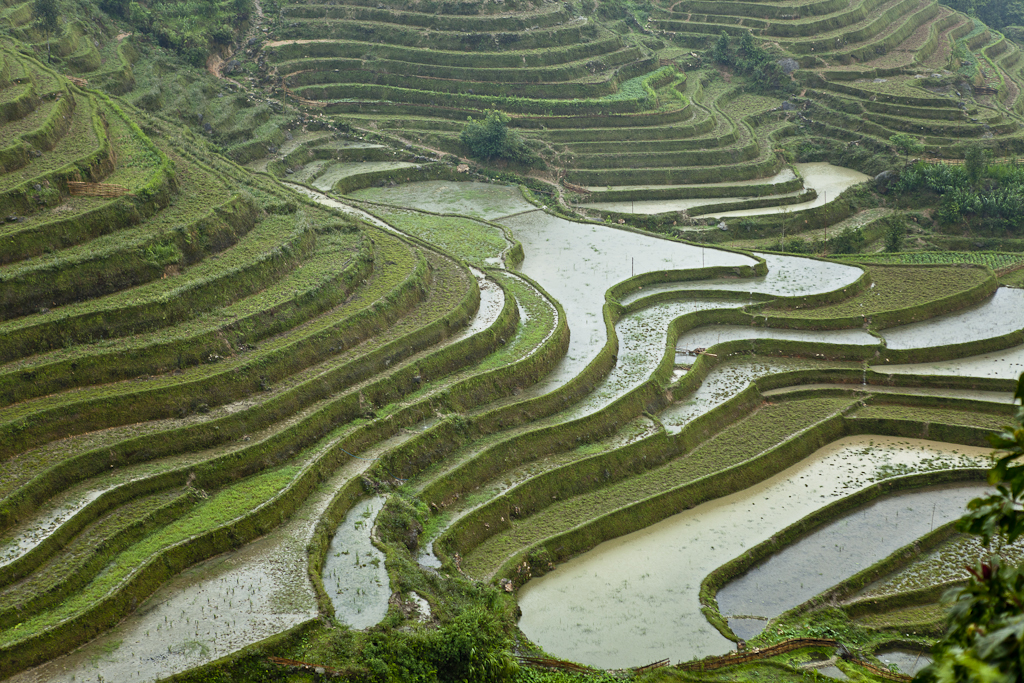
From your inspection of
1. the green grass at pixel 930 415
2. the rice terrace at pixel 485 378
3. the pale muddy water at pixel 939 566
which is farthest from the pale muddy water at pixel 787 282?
the pale muddy water at pixel 939 566

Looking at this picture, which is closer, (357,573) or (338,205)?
(357,573)

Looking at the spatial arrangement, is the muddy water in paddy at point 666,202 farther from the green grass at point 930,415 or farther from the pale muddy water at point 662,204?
the green grass at point 930,415

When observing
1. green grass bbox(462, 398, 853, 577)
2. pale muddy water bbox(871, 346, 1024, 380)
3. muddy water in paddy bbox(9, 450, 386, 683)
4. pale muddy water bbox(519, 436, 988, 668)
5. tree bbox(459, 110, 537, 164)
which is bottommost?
pale muddy water bbox(519, 436, 988, 668)

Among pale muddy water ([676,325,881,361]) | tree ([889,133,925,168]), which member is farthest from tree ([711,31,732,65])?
pale muddy water ([676,325,881,361])

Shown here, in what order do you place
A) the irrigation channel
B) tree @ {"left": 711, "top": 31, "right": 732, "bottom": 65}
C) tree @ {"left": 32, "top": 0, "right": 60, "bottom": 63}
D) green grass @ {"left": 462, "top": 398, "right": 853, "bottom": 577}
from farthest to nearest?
1. tree @ {"left": 711, "top": 31, "right": 732, "bottom": 65}
2. tree @ {"left": 32, "top": 0, "right": 60, "bottom": 63}
3. green grass @ {"left": 462, "top": 398, "right": 853, "bottom": 577}
4. the irrigation channel

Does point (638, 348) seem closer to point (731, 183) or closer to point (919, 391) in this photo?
point (919, 391)

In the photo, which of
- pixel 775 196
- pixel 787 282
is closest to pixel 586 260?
pixel 787 282

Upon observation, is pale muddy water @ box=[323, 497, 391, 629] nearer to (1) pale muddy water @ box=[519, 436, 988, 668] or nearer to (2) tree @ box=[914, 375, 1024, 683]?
(1) pale muddy water @ box=[519, 436, 988, 668]
